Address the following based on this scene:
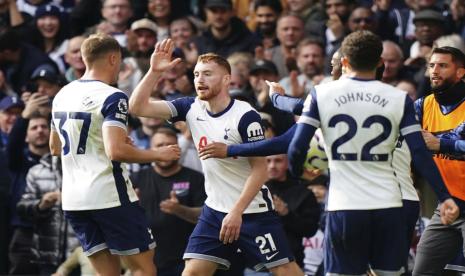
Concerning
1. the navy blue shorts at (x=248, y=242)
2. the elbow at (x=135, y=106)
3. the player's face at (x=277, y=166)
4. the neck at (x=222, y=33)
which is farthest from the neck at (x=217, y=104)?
the neck at (x=222, y=33)

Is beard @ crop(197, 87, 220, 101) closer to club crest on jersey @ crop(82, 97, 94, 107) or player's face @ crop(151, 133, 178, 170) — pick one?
club crest on jersey @ crop(82, 97, 94, 107)

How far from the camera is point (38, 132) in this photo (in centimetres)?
1422

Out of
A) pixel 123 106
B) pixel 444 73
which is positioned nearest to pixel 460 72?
pixel 444 73

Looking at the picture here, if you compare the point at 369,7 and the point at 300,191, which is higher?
the point at 369,7

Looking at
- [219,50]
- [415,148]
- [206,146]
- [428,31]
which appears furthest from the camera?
[219,50]

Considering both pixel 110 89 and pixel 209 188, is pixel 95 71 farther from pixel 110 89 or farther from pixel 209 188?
pixel 209 188

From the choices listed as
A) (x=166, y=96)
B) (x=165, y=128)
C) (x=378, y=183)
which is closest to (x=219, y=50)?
(x=166, y=96)

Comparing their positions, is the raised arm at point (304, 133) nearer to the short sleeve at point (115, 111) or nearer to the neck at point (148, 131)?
the short sleeve at point (115, 111)

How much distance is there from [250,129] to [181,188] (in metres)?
3.33

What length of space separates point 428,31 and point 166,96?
3448 mm

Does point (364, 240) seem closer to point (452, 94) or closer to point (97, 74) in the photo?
point (452, 94)

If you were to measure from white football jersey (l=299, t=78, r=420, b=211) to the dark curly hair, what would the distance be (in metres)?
0.12

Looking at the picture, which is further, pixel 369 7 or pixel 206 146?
pixel 369 7

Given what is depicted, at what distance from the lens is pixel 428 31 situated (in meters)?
14.8
